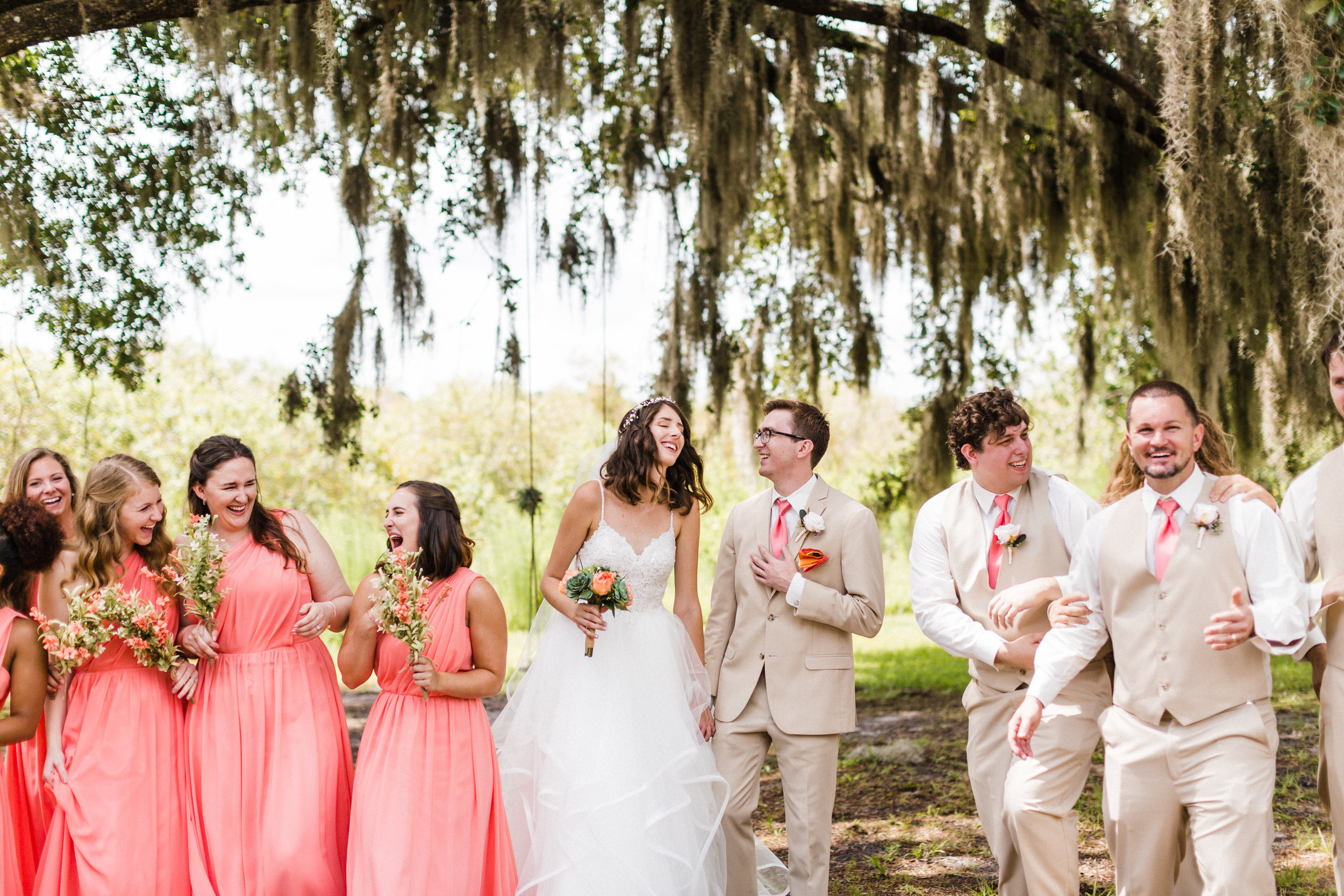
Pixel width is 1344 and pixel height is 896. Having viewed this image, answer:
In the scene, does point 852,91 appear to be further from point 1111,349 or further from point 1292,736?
point 1111,349

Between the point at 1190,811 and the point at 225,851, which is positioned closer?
the point at 1190,811

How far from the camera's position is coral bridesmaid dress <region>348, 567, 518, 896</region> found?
11.0ft

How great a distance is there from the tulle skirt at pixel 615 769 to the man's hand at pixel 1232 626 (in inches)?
71.1

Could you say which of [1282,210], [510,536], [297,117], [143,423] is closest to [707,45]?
[297,117]

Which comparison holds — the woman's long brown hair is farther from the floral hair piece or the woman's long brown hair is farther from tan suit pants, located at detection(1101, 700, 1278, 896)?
tan suit pants, located at detection(1101, 700, 1278, 896)

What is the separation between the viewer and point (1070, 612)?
11.1ft

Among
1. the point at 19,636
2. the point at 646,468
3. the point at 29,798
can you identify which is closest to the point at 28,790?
the point at 29,798

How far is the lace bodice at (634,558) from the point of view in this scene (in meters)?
4.08

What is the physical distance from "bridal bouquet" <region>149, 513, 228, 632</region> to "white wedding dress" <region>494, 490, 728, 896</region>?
3.92ft

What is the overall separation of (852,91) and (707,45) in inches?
73.7

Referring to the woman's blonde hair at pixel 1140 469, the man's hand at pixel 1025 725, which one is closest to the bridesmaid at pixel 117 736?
the man's hand at pixel 1025 725

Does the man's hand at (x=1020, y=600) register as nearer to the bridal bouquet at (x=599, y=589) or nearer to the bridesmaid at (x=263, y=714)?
the bridal bouquet at (x=599, y=589)

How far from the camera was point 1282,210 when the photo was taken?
6441mm

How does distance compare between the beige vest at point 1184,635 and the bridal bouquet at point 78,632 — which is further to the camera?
the bridal bouquet at point 78,632
